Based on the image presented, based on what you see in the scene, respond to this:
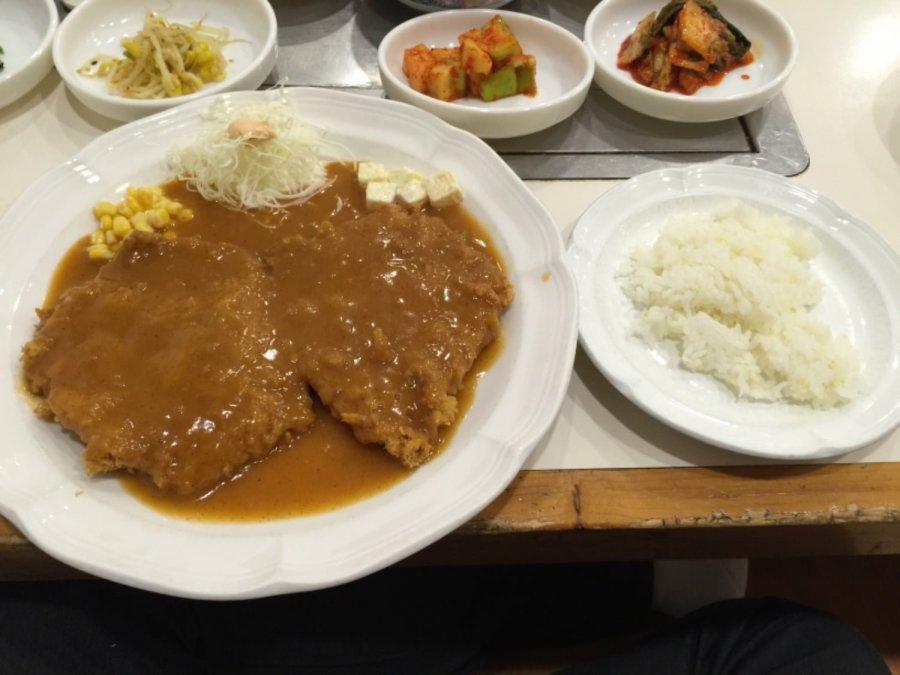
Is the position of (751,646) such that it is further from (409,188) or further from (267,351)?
(409,188)

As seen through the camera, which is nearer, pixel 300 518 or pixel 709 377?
pixel 300 518

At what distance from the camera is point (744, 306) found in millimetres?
2215

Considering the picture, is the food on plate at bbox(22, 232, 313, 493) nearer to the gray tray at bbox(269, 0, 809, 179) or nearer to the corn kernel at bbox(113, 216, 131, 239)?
the corn kernel at bbox(113, 216, 131, 239)

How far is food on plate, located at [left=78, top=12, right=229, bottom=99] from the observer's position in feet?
9.50

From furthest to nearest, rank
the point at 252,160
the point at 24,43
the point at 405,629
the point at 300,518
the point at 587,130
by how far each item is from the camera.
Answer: the point at 24,43 → the point at 587,130 → the point at 252,160 → the point at 405,629 → the point at 300,518

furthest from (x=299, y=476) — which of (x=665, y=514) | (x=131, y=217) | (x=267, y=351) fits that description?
(x=131, y=217)

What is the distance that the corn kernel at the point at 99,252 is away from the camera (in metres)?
2.35

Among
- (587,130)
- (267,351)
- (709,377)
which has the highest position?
(267,351)

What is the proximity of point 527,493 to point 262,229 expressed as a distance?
4.58ft

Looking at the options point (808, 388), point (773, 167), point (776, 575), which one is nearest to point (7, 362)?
point (808, 388)

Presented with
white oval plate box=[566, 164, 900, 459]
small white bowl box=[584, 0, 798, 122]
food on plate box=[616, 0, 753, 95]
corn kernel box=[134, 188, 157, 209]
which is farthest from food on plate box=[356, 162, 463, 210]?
food on plate box=[616, 0, 753, 95]

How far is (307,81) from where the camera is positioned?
3162 mm

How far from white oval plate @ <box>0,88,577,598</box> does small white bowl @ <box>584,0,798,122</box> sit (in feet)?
2.88

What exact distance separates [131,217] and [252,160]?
0.49 meters
